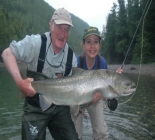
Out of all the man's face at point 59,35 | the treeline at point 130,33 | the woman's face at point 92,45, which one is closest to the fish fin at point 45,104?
the man's face at point 59,35

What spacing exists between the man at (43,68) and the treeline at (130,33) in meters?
27.4

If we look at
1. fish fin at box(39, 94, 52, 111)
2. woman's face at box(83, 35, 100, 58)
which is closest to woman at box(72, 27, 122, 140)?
woman's face at box(83, 35, 100, 58)

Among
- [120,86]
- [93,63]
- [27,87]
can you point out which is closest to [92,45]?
[93,63]

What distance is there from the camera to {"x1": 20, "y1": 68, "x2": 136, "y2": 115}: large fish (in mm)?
3754

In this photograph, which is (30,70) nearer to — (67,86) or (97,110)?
(67,86)

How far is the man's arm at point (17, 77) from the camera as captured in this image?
3496mm

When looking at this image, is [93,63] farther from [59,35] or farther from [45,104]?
[45,104]

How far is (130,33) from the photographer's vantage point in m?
47.4

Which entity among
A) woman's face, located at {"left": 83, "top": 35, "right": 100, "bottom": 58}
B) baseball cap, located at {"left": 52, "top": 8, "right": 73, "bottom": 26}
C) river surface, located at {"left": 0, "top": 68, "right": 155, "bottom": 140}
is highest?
baseball cap, located at {"left": 52, "top": 8, "right": 73, "bottom": 26}

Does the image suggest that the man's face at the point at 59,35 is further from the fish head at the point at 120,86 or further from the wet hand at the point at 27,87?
the fish head at the point at 120,86

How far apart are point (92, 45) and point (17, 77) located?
185 centimetres

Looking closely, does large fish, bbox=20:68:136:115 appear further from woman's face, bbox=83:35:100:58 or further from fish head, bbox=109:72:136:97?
woman's face, bbox=83:35:100:58

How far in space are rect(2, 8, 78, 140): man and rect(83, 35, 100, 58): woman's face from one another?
0.65m

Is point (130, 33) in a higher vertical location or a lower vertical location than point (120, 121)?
higher
